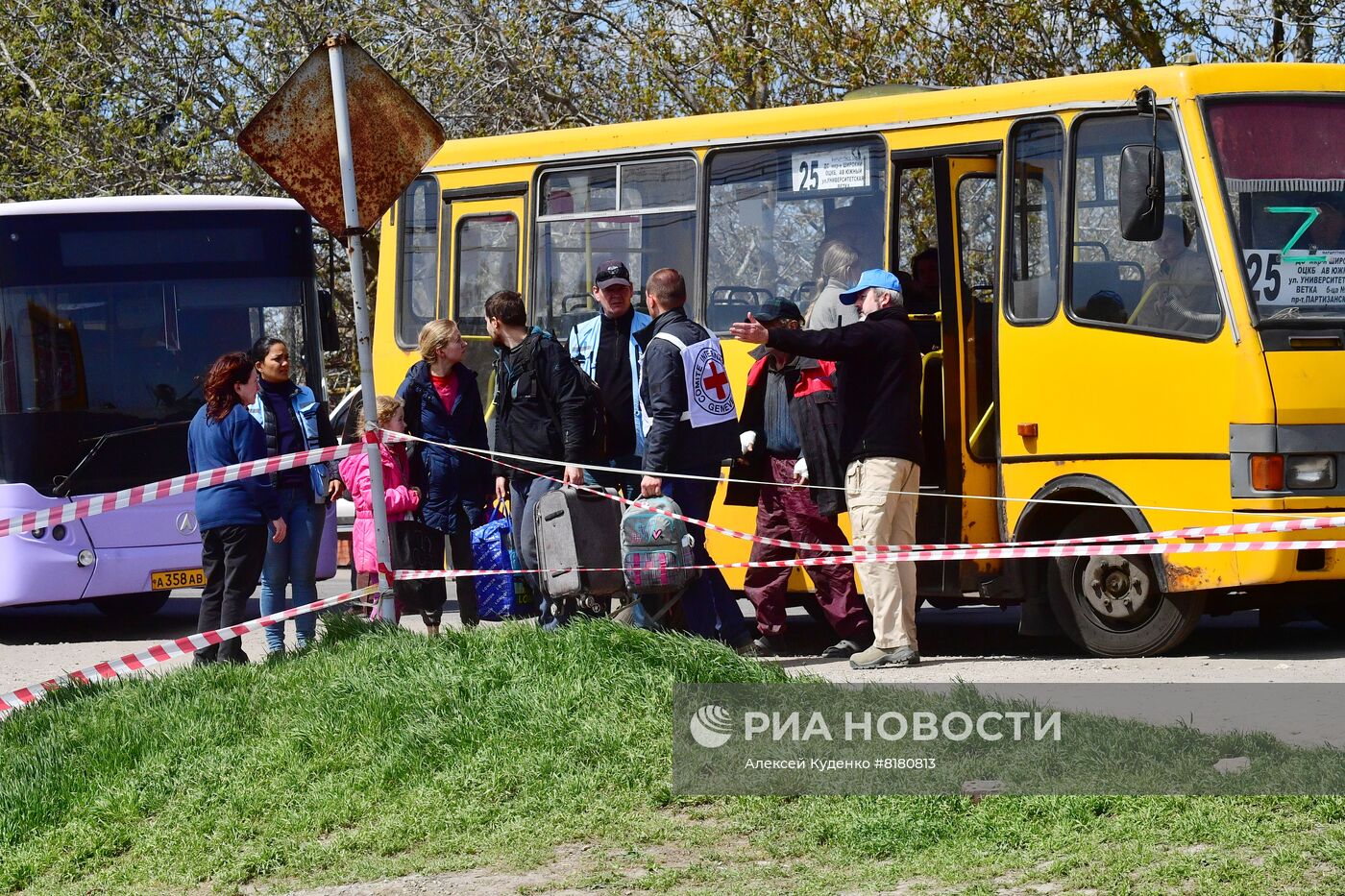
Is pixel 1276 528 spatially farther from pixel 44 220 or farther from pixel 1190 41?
pixel 1190 41

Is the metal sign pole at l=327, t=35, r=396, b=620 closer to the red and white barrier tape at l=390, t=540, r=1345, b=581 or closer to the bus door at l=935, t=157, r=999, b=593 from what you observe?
the red and white barrier tape at l=390, t=540, r=1345, b=581

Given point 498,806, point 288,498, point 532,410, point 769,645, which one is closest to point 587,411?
point 532,410

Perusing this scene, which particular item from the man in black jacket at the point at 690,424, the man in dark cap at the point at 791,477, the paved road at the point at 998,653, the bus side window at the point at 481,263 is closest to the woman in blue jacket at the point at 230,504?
the paved road at the point at 998,653

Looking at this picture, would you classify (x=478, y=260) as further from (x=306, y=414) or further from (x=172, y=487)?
(x=172, y=487)

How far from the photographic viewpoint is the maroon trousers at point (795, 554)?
955 cm

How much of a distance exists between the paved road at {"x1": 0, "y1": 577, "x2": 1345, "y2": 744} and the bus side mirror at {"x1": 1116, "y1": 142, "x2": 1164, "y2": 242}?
6.63 feet

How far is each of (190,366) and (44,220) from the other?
4.43 feet

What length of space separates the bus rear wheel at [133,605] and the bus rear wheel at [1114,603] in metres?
7.33

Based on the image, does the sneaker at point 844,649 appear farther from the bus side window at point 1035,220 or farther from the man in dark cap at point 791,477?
the bus side window at point 1035,220

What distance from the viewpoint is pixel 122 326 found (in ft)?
40.7

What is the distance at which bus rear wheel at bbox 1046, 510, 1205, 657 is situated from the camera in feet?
29.6

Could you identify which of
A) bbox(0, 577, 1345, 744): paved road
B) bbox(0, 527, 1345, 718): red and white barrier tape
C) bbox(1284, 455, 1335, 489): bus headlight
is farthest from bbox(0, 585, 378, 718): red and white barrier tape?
bbox(1284, 455, 1335, 489): bus headlight

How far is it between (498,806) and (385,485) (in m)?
4.25

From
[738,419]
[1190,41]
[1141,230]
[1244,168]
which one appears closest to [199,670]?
[738,419]
